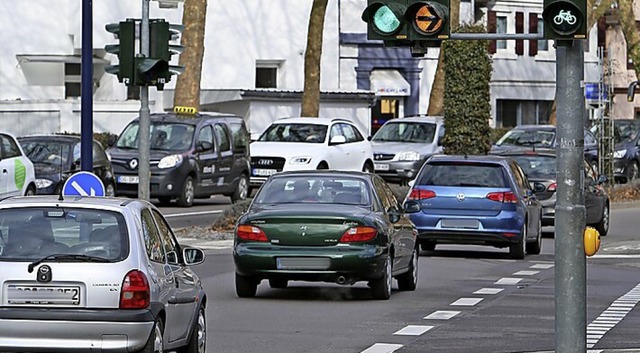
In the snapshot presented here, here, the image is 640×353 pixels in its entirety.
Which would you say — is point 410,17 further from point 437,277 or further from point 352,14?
point 352,14

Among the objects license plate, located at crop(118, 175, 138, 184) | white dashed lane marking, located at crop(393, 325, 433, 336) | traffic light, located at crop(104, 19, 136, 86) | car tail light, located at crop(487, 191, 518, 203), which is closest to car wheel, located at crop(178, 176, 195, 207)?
license plate, located at crop(118, 175, 138, 184)

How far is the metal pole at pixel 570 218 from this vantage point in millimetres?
10227

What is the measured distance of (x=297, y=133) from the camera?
3894cm

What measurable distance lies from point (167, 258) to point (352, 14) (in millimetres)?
52640

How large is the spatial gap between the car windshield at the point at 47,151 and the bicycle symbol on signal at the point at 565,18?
71.3 ft

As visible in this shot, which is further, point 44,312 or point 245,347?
point 245,347

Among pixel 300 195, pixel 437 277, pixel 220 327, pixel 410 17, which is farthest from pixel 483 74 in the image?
pixel 410 17

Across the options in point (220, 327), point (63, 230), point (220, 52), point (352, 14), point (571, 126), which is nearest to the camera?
point (571, 126)

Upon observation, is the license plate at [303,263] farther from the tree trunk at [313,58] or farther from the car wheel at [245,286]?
the tree trunk at [313,58]

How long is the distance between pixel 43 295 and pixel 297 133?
92.8 ft

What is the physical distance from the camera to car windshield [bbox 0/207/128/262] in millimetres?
10914

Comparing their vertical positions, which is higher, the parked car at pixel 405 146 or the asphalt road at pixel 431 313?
the parked car at pixel 405 146

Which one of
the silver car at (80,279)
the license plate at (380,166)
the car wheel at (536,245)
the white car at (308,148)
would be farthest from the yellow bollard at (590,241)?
the license plate at (380,166)

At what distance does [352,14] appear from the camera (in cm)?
6388
